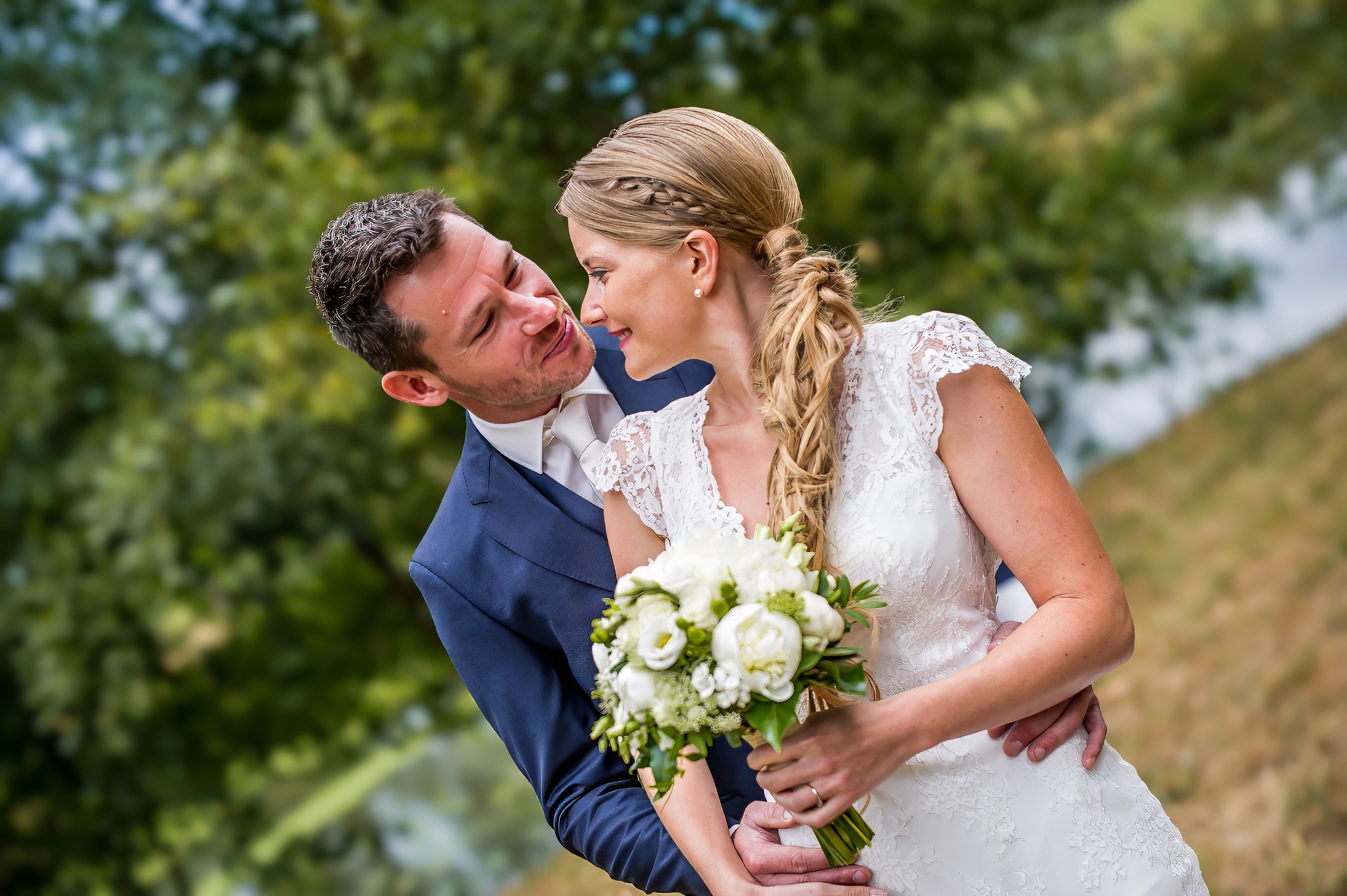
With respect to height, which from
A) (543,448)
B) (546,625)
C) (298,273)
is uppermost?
(543,448)

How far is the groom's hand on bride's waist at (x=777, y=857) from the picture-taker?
2189 mm

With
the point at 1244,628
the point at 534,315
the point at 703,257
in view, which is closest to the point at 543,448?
the point at 534,315

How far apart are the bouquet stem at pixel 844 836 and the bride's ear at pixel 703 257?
38.6 inches

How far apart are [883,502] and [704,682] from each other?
0.51 metres

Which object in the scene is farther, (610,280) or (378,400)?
(378,400)

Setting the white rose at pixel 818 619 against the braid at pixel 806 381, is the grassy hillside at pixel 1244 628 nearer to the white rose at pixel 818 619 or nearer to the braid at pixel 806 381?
the braid at pixel 806 381

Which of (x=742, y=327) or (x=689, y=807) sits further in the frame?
(x=689, y=807)

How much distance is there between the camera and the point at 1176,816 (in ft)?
19.7

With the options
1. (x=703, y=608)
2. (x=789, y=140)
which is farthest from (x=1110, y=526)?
(x=703, y=608)

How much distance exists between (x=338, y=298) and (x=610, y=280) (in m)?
0.87

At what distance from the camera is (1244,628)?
7305 millimetres

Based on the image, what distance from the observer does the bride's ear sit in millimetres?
2121

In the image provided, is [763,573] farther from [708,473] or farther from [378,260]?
[378,260]

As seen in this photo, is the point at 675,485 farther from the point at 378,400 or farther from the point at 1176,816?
the point at 1176,816
